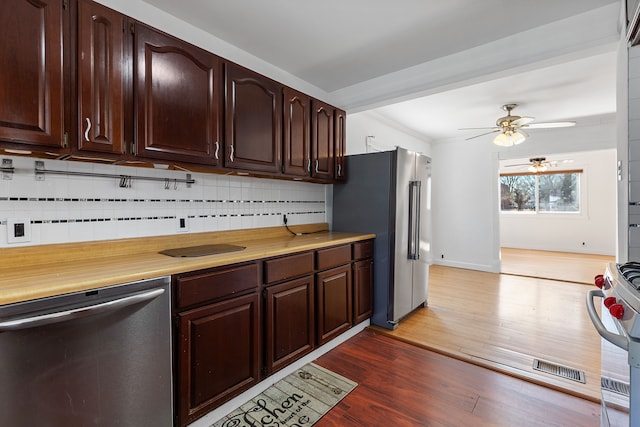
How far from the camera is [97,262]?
5.26ft

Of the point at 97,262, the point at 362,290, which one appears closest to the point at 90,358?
the point at 97,262

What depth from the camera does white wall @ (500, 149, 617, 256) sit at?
706cm

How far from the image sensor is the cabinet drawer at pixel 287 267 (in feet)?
6.41

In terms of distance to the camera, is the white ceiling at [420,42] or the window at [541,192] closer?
the white ceiling at [420,42]

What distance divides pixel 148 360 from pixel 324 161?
210cm

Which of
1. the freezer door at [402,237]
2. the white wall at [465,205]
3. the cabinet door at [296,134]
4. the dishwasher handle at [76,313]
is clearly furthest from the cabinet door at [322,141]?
the white wall at [465,205]

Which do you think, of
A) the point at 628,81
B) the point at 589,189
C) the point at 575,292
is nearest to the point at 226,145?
the point at 628,81

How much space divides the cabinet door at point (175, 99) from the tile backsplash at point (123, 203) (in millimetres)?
358

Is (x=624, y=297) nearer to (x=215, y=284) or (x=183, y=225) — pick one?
(x=215, y=284)

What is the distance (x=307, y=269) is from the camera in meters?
2.25

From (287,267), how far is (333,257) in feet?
1.77

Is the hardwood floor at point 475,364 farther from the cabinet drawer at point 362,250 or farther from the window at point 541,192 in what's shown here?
the window at point 541,192

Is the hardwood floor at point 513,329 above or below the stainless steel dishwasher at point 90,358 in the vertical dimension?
below

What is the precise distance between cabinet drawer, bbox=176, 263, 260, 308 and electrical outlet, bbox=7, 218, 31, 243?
0.81m
